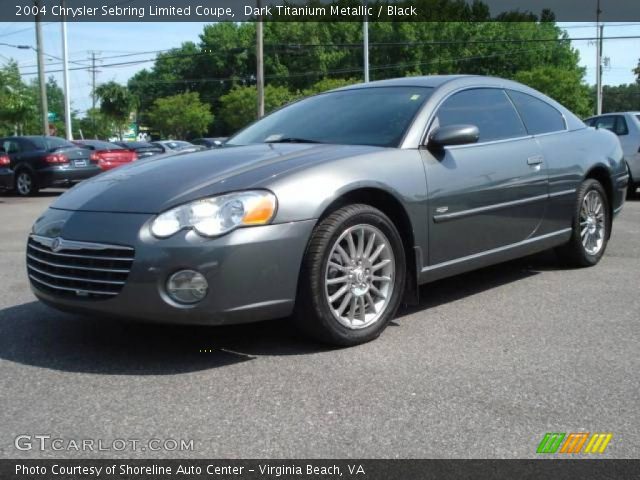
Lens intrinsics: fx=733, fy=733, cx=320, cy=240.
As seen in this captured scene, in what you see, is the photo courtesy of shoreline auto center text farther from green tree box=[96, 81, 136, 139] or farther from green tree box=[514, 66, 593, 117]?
green tree box=[96, 81, 136, 139]

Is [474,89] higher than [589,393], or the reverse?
[474,89]

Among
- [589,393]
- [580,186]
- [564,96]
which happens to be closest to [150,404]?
[589,393]

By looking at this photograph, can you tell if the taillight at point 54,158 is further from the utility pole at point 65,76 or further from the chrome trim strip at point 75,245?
the utility pole at point 65,76

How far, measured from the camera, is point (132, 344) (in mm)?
3924

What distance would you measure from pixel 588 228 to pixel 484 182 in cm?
173

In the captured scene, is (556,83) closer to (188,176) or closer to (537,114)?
(537,114)

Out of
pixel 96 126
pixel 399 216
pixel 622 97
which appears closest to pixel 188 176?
pixel 399 216

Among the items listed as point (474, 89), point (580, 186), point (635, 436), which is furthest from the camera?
point (580, 186)

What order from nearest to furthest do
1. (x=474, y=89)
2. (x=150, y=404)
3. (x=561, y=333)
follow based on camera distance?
1. (x=150, y=404)
2. (x=561, y=333)
3. (x=474, y=89)

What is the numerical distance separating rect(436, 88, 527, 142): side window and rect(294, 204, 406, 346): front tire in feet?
3.30

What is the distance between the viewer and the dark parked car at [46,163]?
53.4ft

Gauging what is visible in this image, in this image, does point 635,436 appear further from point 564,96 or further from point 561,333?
point 564,96
